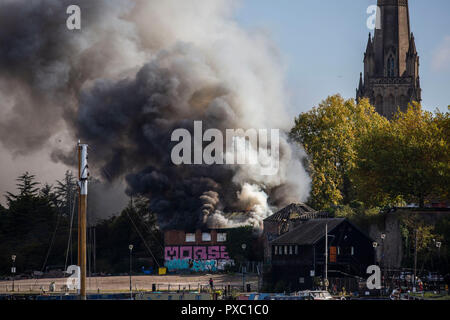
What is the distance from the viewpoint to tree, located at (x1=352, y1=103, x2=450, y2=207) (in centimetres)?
10294

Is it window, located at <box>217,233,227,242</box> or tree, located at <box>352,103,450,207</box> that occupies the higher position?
tree, located at <box>352,103,450,207</box>

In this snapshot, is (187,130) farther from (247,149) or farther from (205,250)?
(205,250)

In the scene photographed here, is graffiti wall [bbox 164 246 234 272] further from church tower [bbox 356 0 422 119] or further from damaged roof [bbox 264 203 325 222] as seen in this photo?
church tower [bbox 356 0 422 119]

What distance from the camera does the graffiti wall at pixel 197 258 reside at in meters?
118

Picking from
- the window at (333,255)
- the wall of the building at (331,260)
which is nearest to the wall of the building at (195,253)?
the wall of the building at (331,260)

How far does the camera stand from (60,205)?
174 metres

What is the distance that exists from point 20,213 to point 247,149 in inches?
1322

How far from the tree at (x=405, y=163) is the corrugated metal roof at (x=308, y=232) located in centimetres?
880

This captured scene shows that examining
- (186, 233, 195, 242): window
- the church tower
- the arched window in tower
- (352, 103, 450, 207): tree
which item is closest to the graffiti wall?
(186, 233, 195, 242): window

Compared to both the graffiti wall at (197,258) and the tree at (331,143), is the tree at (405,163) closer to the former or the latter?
the tree at (331,143)

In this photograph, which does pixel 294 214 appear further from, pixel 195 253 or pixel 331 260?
pixel 331 260

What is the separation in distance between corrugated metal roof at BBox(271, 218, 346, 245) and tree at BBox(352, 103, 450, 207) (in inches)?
347
